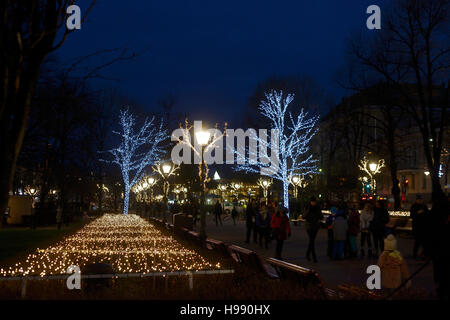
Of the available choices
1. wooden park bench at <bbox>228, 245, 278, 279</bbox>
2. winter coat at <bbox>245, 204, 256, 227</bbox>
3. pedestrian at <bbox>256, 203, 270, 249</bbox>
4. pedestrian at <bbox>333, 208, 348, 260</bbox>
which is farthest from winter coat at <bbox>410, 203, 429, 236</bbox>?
winter coat at <bbox>245, 204, 256, 227</bbox>

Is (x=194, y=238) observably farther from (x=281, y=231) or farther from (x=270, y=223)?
(x=281, y=231)

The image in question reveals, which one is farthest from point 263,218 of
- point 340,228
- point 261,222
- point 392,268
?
point 392,268

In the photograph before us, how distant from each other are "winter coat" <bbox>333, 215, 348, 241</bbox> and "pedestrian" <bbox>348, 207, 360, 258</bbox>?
25.3 inches

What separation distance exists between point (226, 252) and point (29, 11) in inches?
325

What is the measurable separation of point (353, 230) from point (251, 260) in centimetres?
655

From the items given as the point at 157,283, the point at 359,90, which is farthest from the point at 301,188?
the point at 157,283

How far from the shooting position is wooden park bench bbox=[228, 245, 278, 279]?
10796 millimetres

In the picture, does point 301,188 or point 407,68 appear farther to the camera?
point 301,188

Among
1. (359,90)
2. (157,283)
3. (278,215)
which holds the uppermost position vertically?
(359,90)

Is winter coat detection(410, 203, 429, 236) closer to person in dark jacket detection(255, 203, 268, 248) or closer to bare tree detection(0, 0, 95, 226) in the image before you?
person in dark jacket detection(255, 203, 268, 248)

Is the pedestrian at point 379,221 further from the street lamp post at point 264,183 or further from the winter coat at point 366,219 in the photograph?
the street lamp post at point 264,183

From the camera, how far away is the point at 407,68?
32094 millimetres

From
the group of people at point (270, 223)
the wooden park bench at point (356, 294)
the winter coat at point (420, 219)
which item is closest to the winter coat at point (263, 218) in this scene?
the group of people at point (270, 223)
